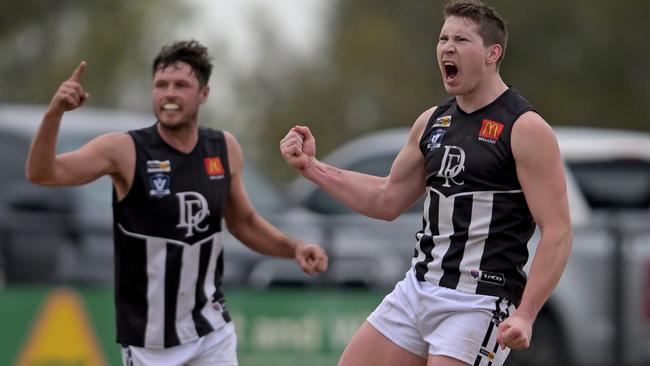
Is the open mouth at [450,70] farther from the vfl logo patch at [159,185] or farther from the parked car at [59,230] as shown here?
the parked car at [59,230]

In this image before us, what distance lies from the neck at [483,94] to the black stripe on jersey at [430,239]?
41 centimetres

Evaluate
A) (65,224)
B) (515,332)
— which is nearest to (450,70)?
(515,332)

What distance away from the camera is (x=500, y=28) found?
253 inches

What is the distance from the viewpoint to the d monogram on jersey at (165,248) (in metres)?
7.32

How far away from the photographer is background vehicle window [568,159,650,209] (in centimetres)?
1278

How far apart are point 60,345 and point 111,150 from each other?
4611mm

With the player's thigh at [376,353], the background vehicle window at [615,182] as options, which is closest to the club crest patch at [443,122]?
the player's thigh at [376,353]

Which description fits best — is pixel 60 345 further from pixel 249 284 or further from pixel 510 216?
pixel 510 216

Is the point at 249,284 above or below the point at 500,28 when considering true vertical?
below

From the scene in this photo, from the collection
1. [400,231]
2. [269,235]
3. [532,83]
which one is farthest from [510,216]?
[532,83]

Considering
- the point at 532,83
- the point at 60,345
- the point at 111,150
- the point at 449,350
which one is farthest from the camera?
the point at 532,83

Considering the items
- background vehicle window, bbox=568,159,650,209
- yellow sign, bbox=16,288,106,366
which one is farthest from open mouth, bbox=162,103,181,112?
background vehicle window, bbox=568,159,650,209

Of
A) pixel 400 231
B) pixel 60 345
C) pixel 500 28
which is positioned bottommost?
pixel 60 345

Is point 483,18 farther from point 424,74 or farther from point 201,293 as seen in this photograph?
point 424,74
